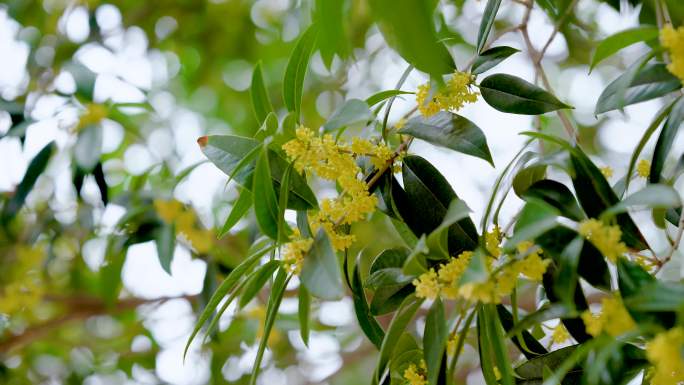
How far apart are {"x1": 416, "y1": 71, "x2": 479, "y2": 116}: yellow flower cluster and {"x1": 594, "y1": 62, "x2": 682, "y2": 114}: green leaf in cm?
12

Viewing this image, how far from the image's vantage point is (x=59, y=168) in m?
1.23

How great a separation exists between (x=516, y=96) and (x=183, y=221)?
69cm

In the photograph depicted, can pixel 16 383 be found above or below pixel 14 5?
below

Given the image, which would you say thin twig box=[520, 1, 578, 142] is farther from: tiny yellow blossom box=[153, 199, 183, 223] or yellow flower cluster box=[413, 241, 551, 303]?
tiny yellow blossom box=[153, 199, 183, 223]

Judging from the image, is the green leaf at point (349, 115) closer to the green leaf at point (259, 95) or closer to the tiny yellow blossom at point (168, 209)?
the green leaf at point (259, 95)

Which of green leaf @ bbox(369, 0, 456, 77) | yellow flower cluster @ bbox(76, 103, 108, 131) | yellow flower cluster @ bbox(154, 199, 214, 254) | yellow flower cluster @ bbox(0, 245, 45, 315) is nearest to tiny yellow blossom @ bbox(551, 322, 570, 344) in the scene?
green leaf @ bbox(369, 0, 456, 77)

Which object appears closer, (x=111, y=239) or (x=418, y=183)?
(x=418, y=183)

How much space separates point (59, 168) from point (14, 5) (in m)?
0.40

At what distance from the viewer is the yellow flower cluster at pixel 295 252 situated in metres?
0.60

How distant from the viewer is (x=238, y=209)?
0.69 meters

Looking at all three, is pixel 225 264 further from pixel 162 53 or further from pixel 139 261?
pixel 162 53

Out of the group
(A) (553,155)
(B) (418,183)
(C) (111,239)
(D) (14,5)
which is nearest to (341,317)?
(C) (111,239)

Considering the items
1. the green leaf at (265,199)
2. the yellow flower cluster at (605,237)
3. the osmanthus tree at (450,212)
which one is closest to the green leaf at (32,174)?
the osmanthus tree at (450,212)

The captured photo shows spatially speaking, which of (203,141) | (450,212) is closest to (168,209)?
(203,141)
